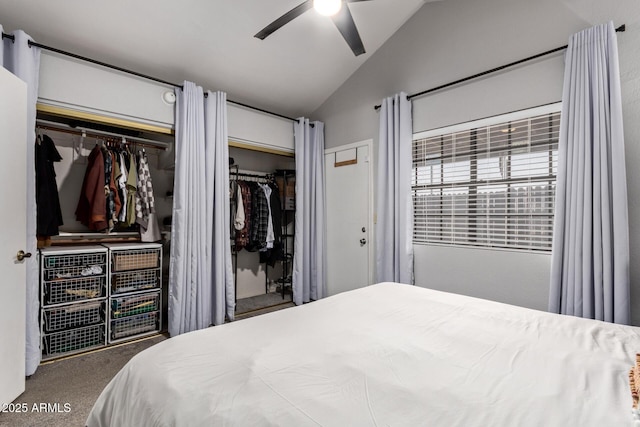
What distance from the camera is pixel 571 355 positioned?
1.10m

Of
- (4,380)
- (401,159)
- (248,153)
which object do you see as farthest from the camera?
(248,153)

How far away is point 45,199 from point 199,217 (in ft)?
3.68

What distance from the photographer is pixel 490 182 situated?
2588 mm

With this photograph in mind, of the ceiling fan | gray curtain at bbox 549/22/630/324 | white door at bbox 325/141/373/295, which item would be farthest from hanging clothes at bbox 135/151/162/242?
gray curtain at bbox 549/22/630/324

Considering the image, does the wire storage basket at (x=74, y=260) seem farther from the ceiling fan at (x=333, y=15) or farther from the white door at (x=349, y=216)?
the white door at (x=349, y=216)

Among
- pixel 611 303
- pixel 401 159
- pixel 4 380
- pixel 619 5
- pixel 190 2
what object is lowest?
pixel 4 380

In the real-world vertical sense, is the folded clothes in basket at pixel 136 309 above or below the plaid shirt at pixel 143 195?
below

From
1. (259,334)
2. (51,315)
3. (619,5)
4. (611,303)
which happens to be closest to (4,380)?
(51,315)

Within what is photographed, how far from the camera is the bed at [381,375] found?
774 millimetres

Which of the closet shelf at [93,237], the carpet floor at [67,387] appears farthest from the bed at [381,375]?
the closet shelf at [93,237]

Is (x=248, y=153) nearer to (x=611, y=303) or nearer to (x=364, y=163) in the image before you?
(x=364, y=163)

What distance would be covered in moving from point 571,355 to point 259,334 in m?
1.14

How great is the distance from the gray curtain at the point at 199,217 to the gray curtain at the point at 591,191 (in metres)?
2.81

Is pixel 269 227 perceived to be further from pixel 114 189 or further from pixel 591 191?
pixel 591 191
